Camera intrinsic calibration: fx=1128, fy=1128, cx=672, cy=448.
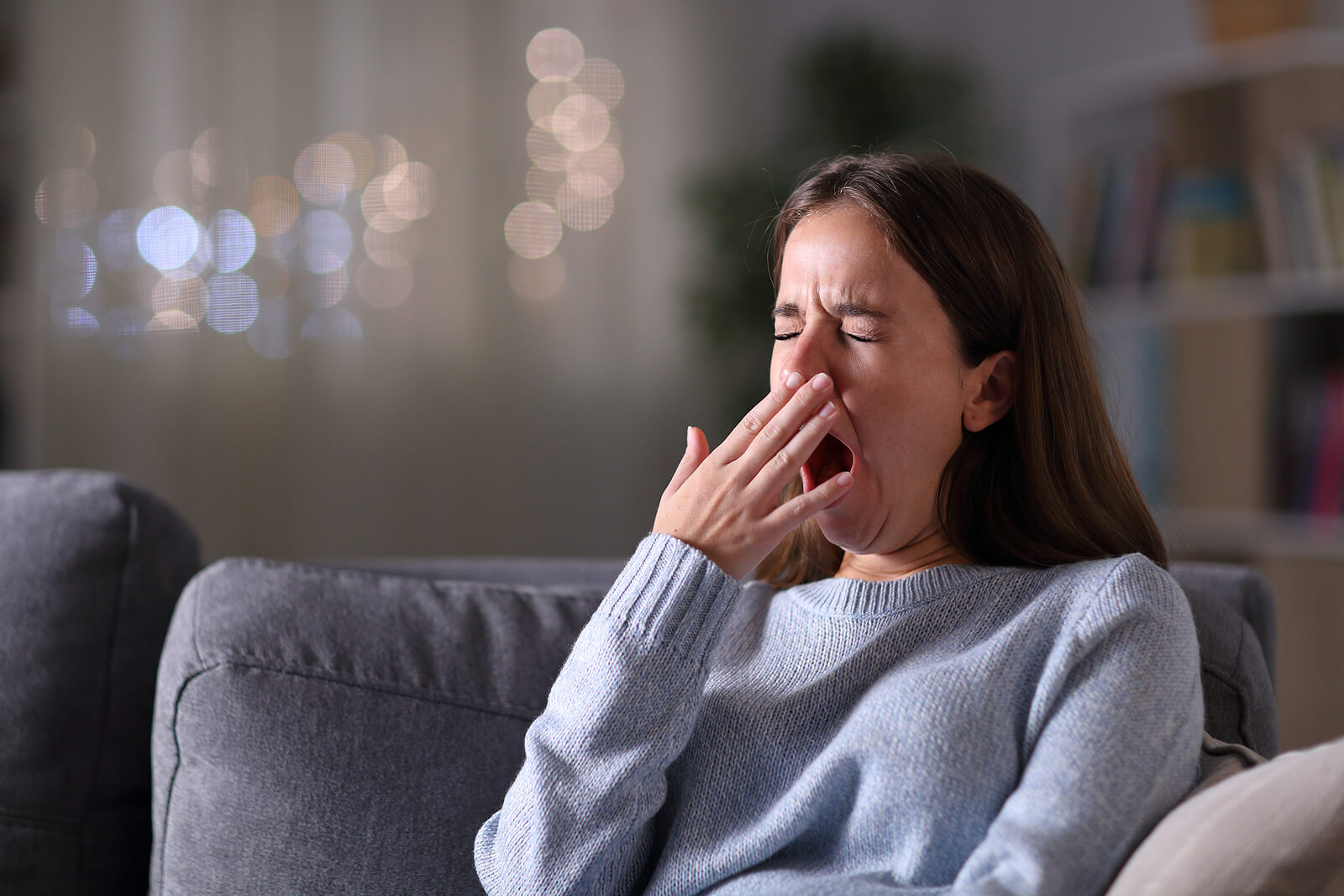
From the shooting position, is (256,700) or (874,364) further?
(256,700)

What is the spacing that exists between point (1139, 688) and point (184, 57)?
2.52 m

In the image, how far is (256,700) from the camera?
109 centimetres

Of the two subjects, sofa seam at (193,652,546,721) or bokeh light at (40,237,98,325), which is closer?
sofa seam at (193,652,546,721)

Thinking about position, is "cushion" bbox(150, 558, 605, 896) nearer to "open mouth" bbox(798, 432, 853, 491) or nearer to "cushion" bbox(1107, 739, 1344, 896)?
"open mouth" bbox(798, 432, 853, 491)

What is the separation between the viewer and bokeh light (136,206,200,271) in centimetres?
254

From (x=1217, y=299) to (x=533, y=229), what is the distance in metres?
1.74

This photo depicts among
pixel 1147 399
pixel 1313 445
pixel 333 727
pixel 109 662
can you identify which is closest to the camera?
pixel 333 727

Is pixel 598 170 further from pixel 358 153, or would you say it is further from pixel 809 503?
pixel 809 503

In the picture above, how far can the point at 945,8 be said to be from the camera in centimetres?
352

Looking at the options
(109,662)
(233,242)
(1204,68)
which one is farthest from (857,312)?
(1204,68)

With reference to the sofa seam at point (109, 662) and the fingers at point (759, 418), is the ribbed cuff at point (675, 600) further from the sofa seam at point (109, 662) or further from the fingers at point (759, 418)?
the sofa seam at point (109, 662)

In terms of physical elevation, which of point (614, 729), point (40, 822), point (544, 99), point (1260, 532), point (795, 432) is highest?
point (544, 99)

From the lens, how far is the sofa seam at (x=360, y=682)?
1.10 m

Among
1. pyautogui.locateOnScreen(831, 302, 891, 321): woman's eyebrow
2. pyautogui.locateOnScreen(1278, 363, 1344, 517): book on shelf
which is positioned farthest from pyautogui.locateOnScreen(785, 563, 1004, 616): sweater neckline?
pyautogui.locateOnScreen(1278, 363, 1344, 517): book on shelf
